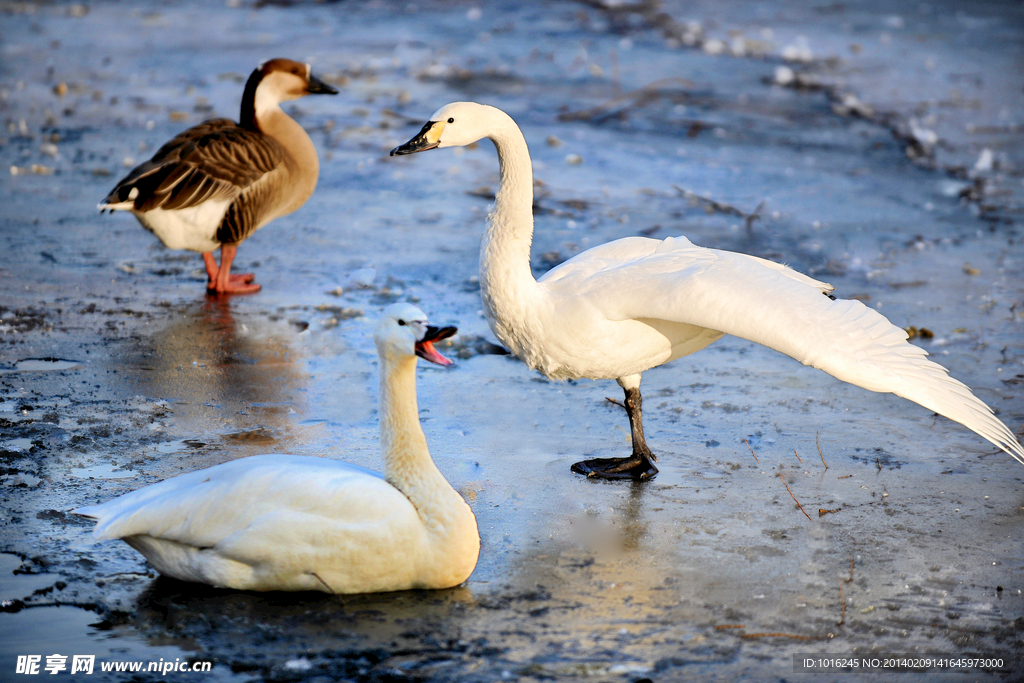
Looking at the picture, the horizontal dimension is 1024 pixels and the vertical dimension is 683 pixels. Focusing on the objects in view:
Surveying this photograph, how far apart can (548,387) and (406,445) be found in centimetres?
225

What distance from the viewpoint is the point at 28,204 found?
8984 mm

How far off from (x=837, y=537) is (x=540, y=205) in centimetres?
567

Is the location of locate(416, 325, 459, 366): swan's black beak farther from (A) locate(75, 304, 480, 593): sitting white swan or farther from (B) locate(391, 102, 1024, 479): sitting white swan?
(B) locate(391, 102, 1024, 479): sitting white swan

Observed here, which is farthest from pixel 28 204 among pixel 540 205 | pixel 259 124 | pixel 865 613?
pixel 865 613

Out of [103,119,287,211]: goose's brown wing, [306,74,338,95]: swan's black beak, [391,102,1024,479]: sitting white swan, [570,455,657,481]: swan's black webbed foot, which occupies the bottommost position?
[570,455,657,481]: swan's black webbed foot

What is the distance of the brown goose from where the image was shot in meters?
7.07

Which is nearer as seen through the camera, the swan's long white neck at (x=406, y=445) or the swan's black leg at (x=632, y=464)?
the swan's long white neck at (x=406, y=445)

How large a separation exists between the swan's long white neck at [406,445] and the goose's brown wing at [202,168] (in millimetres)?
3659

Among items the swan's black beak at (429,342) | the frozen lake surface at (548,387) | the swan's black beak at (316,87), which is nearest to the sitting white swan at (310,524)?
the swan's black beak at (429,342)

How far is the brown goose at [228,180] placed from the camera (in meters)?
7.07

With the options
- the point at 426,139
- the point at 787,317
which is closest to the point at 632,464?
the point at 787,317

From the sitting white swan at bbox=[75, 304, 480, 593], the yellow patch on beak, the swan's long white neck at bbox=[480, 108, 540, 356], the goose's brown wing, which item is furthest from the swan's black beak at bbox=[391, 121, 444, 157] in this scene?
the goose's brown wing

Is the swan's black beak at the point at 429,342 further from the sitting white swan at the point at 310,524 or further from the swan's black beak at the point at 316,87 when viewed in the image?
the swan's black beak at the point at 316,87

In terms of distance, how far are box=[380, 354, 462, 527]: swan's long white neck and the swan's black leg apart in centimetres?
121
